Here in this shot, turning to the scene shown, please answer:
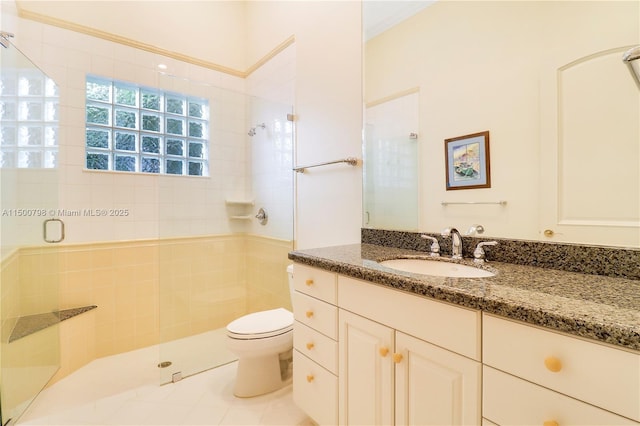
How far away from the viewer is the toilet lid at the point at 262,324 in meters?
1.65

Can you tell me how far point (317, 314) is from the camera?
122 centimetres

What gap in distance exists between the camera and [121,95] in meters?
2.36

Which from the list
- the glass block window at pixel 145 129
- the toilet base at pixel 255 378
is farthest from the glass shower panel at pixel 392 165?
the glass block window at pixel 145 129

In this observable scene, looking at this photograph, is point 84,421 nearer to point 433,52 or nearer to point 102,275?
point 102,275

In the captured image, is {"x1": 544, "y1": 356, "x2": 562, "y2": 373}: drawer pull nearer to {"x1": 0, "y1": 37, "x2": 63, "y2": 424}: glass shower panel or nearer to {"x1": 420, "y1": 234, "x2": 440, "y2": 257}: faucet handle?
{"x1": 420, "y1": 234, "x2": 440, "y2": 257}: faucet handle

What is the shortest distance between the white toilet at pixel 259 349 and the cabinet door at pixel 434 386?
90 cm

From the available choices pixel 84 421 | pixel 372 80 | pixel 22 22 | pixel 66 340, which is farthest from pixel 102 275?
pixel 372 80

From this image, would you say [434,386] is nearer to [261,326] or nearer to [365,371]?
[365,371]

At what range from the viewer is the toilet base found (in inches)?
66.0

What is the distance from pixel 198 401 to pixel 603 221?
6.63 feet

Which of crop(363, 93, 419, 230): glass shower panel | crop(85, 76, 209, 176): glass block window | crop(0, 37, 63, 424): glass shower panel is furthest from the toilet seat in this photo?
crop(85, 76, 209, 176): glass block window

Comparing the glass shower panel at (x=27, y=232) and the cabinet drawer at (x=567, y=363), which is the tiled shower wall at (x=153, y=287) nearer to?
the glass shower panel at (x=27, y=232)

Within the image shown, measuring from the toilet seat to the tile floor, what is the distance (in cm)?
37

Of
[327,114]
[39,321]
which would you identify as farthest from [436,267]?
[39,321]
